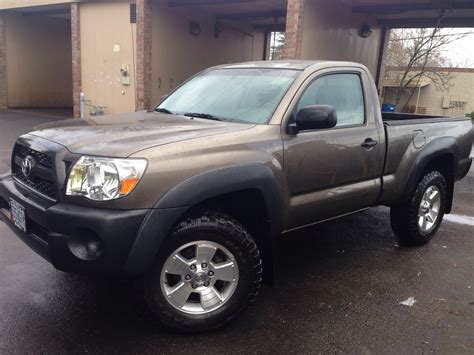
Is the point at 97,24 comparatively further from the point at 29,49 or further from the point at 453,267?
the point at 453,267

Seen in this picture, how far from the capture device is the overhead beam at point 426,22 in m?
15.4

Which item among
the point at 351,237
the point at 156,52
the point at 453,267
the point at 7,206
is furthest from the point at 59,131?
the point at 156,52

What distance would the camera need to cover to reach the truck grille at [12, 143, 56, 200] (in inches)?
111

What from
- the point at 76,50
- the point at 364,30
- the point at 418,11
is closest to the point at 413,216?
the point at 418,11

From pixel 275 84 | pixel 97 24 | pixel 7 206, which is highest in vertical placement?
pixel 97 24

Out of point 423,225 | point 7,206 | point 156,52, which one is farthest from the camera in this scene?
point 156,52

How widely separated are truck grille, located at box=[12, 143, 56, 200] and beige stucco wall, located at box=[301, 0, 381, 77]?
9652 millimetres

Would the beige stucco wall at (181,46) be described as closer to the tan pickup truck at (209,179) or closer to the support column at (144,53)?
the support column at (144,53)

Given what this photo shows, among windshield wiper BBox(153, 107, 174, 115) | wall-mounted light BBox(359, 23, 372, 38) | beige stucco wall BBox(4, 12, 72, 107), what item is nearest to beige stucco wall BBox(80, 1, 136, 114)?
beige stucco wall BBox(4, 12, 72, 107)

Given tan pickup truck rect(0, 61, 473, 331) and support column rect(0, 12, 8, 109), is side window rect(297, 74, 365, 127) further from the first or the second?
support column rect(0, 12, 8, 109)

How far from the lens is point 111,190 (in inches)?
102

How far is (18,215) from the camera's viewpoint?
9.95ft

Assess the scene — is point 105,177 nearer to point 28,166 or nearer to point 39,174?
point 39,174

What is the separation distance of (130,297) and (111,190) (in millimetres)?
1234
